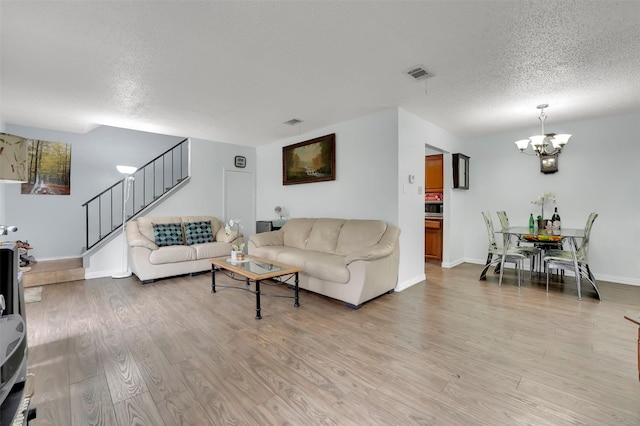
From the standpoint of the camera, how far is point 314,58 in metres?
2.51

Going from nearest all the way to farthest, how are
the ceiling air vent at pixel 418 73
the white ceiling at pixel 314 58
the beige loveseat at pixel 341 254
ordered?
the white ceiling at pixel 314 58 → the ceiling air vent at pixel 418 73 → the beige loveseat at pixel 341 254

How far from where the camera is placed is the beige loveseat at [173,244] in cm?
425

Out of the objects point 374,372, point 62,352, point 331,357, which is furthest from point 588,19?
point 62,352

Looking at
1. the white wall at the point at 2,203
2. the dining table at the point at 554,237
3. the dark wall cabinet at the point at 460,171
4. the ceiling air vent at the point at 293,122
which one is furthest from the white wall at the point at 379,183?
the white wall at the point at 2,203

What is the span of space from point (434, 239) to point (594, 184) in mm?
2577

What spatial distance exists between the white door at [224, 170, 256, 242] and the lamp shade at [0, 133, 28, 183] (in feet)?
13.9

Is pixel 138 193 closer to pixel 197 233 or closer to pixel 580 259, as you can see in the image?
pixel 197 233

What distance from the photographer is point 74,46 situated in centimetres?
232

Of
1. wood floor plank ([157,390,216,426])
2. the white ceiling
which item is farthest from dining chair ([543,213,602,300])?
wood floor plank ([157,390,216,426])

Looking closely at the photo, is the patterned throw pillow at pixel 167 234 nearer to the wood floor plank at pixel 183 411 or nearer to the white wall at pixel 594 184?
the wood floor plank at pixel 183 411

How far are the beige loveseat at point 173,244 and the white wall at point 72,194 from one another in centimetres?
140

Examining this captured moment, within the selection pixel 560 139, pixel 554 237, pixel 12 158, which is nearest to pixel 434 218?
pixel 554 237

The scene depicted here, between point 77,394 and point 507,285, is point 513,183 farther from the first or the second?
point 77,394

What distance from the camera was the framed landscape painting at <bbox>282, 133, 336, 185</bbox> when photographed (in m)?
4.71
